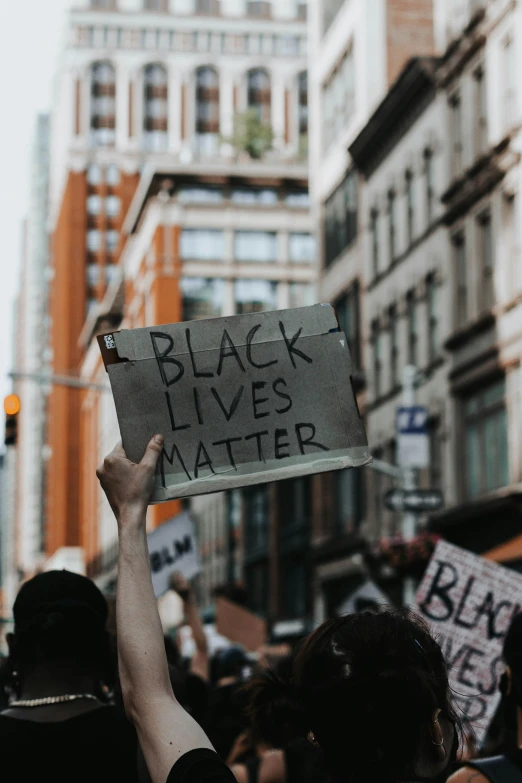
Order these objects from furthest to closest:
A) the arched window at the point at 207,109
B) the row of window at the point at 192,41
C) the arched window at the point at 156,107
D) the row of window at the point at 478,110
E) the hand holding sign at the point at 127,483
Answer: the row of window at the point at 192,41 < the arched window at the point at 156,107 < the arched window at the point at 207,109 < the row of window at the point at 478,110 < the hand holding sign at the point at 127,483

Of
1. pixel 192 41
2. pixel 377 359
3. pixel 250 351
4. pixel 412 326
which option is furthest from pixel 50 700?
pixel 192 41

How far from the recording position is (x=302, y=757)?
19.3ft

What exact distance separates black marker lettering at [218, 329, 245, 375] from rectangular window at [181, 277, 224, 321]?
77.1 metres

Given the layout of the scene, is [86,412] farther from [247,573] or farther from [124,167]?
[247,573]

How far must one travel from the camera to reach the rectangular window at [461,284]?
112 feet

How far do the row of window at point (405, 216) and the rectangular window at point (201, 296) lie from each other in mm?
37926

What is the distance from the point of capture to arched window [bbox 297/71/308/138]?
13200 centimetres

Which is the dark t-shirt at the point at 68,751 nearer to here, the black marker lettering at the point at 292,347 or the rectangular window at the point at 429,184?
the black marker lettering at the point at 292,347

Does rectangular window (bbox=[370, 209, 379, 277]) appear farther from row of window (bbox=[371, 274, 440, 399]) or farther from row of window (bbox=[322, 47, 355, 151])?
row of window (bbox=[322, 47, 355, 151])

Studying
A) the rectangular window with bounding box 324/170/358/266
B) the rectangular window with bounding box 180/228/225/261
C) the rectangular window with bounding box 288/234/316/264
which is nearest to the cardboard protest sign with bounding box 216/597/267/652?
the rectangular window with bounding box 324/170/358/266

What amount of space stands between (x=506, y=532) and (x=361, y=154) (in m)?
16.5


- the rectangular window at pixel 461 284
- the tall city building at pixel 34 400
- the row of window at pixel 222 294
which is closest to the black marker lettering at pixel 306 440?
the rectangular window at pixel 461 284

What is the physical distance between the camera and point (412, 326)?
126ft

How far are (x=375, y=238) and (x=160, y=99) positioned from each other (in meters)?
98.1
